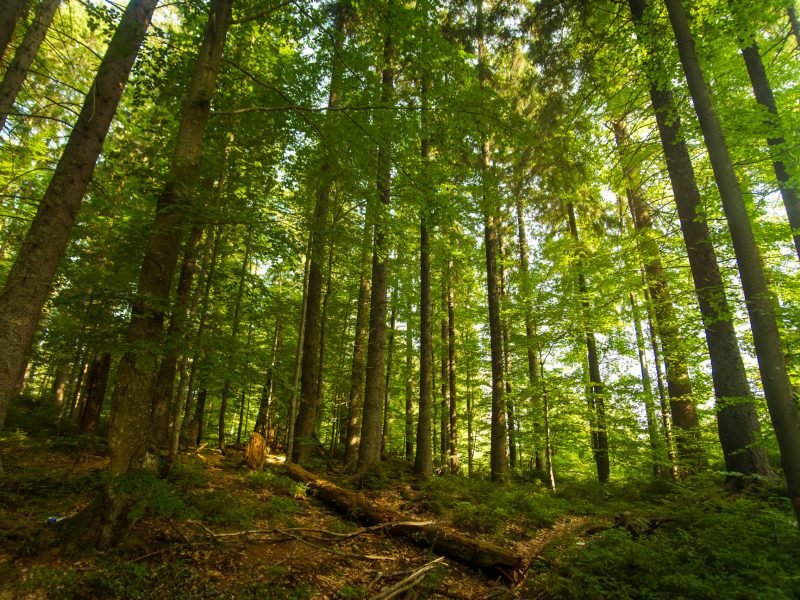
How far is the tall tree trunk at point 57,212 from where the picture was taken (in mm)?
4094

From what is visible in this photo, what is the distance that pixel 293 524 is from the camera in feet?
21.1

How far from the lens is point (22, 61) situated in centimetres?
534

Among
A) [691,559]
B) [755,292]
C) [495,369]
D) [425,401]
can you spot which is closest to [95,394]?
[425,401]

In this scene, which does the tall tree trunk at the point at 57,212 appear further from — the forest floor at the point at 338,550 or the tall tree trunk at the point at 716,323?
the tall tree trunk at the point at 716,323

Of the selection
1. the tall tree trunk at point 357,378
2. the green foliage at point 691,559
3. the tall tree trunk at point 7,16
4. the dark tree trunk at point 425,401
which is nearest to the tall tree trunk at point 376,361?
the tall tree trunk at point 357,378

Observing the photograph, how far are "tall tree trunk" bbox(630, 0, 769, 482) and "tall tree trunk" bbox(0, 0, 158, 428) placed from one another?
867cm

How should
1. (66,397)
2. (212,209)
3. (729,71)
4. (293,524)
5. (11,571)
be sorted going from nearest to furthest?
(11,571) → (212,209) → (293,524) → (729,71) → (66,397)

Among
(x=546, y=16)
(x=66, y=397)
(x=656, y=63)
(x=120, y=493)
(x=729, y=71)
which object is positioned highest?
(x=546, y=16)

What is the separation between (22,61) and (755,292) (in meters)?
9.80

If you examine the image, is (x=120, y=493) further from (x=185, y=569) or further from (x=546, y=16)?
(x=546, y=16)

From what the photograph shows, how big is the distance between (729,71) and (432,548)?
11.8 m

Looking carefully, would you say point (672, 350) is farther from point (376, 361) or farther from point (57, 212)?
point (57, 212)

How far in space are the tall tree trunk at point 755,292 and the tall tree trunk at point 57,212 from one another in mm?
7391

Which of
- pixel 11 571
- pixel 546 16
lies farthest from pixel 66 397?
pixel 546 16
